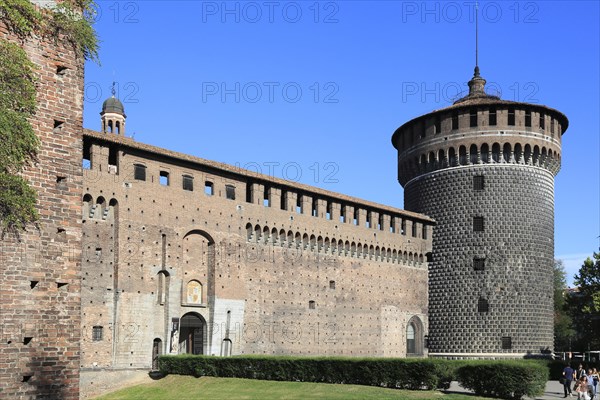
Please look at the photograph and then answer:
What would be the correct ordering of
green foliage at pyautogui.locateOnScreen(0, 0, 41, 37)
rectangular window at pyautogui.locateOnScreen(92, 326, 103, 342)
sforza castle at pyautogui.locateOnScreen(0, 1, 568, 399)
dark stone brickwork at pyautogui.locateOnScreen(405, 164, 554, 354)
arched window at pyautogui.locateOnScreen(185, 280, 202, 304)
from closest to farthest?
green foliage at pyautogui.locateOnScreen(0, 0, 41, 37) < rectangular window at pyautogui.locateOnScreen(92, 326, 103, 342) < sforza castle at pyautogui.locateOnScreen(0, 1, 568, 399) < arched window at pyautogui.locateOnScreen(185, 280, 202, 304) < dark stone brickwork at pyautogui.locateOnScreen(405, 164, 554, 354)

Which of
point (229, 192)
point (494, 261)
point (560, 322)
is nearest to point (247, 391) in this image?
point (229, 192)

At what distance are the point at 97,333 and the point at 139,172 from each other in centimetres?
648

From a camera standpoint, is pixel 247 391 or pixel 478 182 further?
pixel 478 182

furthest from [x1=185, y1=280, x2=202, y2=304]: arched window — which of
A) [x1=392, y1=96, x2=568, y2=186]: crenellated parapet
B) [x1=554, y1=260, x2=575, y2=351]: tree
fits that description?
[x1=554, y1=260, x2=575, y2=351]: tree

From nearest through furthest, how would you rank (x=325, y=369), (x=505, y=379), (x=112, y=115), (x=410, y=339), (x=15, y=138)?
(x=15, y=138) < (x=505, y=379) < (x=325, y=369) < (x=410, y=339) < (x=112, y=115)

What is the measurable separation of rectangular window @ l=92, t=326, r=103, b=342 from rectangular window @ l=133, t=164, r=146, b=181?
5.98 metres

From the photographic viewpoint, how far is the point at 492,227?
125ft

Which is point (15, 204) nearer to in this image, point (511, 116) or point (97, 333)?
point (97, 333)

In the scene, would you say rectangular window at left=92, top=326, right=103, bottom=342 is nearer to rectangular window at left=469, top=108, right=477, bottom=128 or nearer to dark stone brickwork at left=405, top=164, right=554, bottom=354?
dark stone brickwork at left=405, top=164, right=554, bottom=354

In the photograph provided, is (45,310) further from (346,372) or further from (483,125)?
(483,125)

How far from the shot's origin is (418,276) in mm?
40125

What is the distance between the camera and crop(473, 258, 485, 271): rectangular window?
38219 mm

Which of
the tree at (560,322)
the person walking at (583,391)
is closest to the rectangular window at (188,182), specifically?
the person walking at (583,391)

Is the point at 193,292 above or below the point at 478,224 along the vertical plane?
below
